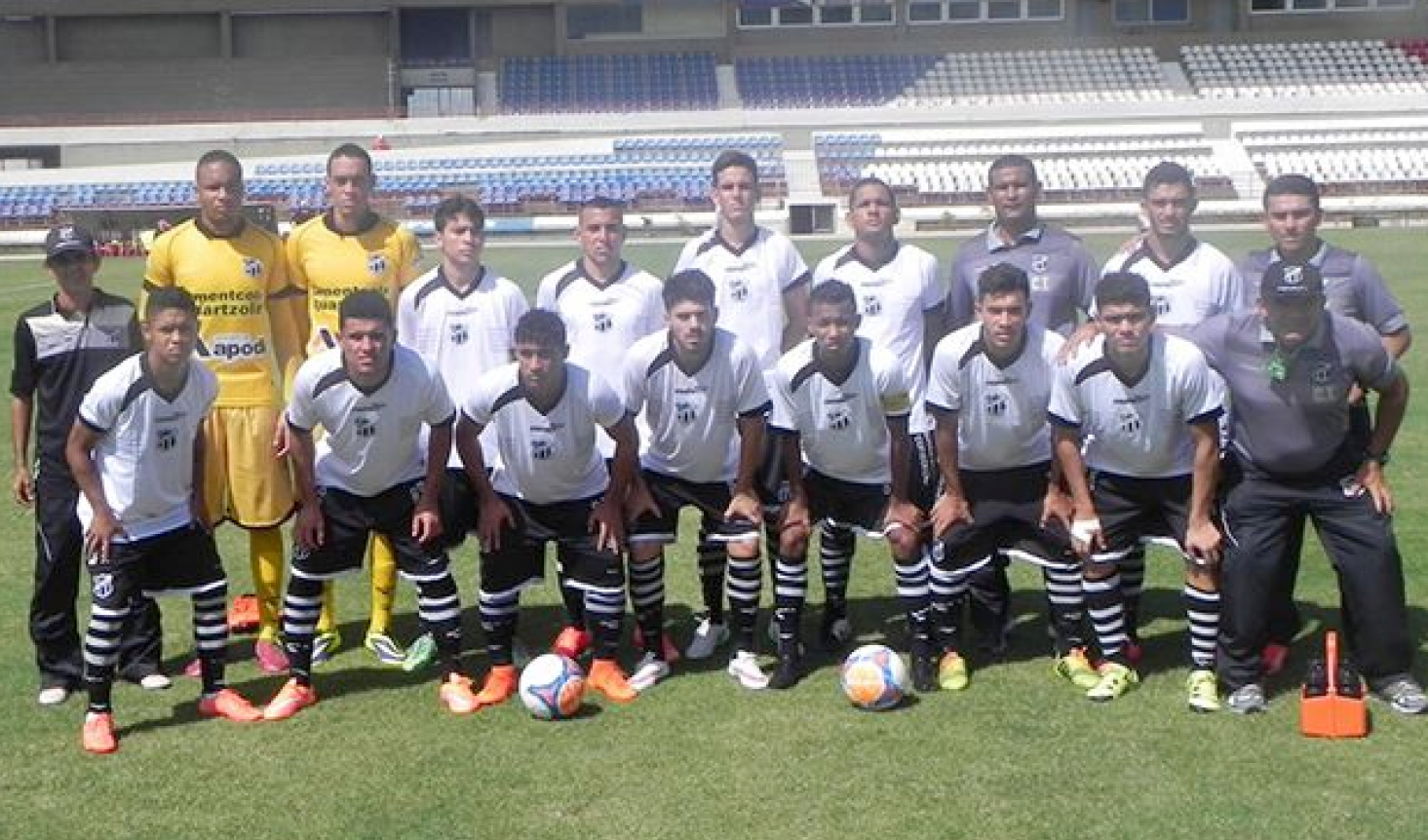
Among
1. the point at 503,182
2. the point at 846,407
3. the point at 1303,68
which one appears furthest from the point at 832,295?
the point at 1303,68

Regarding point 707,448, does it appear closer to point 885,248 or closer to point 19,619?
point 885,248

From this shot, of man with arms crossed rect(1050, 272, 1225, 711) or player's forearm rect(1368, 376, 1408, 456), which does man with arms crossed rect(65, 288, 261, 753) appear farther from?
player's forearm rect(1368, 376, 1408, 456)

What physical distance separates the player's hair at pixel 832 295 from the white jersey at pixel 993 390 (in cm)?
43

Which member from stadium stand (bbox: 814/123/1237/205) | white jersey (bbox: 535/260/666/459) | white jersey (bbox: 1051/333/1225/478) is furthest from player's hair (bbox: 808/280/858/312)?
stadium stand (bbox: 814/123/1237/205)

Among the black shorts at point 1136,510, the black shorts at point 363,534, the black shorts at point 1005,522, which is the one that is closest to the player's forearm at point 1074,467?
the black shorts at point 1136,510

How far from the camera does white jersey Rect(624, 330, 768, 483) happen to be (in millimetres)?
6367

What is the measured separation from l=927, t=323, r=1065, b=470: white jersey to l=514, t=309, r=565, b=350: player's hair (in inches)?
62.8

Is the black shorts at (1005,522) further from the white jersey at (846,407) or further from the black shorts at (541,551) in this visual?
the black shorts at (541,551)

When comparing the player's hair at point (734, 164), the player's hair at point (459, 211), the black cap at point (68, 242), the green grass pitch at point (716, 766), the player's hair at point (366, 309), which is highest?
the player's hair at point (734, 164)

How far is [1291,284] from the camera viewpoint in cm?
570

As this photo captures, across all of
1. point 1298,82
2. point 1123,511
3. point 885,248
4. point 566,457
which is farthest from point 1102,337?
point 1298,82

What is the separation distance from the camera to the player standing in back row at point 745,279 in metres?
7.03

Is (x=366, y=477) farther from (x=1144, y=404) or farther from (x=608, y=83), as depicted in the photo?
(x=608, y=83)

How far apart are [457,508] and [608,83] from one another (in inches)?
1801
